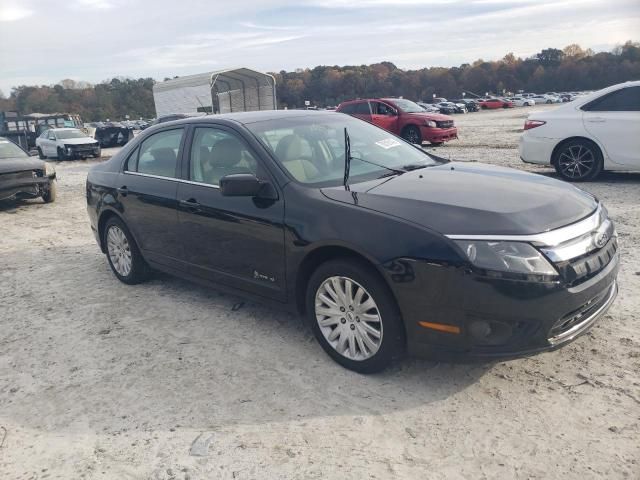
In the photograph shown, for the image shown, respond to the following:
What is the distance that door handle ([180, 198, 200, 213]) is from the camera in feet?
14.2

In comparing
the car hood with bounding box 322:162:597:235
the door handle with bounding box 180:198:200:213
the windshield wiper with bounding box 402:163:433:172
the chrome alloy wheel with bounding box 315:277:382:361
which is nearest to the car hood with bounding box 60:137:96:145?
the door handle with bounding box 180:198:200:213

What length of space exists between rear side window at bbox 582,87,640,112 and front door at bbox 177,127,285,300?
6947 millimetres

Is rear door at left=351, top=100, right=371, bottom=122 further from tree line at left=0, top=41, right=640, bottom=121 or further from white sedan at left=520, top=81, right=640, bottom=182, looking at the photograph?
tree line at left=0, top=41, right=640, bottom=121

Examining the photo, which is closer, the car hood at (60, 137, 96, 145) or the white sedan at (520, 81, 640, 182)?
the white sedan at (520, 81, 640, 182)

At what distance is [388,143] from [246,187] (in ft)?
4.91

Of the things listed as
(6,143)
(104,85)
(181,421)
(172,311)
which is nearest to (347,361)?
(181,421)

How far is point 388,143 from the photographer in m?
4.59

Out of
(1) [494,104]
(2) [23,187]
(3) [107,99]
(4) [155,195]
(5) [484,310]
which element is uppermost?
(3) [107,99]

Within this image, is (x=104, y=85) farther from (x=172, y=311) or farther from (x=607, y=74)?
(x=172, y=311)

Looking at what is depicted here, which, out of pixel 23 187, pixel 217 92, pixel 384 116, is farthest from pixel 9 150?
pixel 217 92

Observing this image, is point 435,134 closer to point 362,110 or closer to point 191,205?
point 362,110

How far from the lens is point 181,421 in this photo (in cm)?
308

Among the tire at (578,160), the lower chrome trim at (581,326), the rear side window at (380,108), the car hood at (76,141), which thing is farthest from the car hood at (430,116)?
the lower chrome trim at (581,326)

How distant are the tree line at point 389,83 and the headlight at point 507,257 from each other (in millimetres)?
74406
